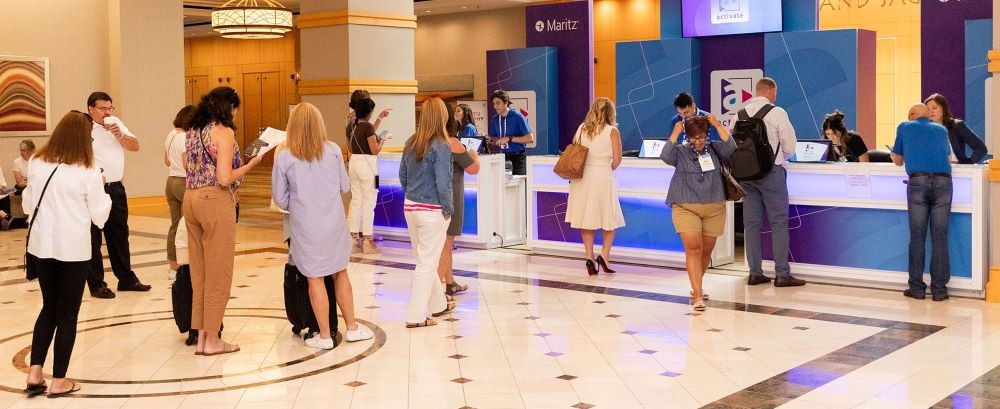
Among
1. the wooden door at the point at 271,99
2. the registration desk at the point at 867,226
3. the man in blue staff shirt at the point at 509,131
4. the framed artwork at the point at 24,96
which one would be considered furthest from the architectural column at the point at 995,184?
the wooden door at the point at 271,99

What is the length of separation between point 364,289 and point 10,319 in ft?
7.90

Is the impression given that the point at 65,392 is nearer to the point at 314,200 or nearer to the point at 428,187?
the point at 314,200

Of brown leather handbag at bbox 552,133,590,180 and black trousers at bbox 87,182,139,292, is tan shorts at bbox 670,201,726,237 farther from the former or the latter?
black trousers at bbox 87,182,139,292

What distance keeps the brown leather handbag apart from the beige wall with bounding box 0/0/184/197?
8029mm

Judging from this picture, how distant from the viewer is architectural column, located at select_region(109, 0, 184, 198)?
14.2 meters

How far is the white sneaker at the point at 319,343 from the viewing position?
5.92 metres

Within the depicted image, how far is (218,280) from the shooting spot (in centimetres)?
577

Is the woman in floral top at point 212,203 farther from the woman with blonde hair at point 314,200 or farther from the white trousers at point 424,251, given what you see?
the white trousers at point 424,251

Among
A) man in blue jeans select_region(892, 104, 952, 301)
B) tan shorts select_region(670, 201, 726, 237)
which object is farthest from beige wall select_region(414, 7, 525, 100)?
tan shorts select_region(670, 201, 726, 237)

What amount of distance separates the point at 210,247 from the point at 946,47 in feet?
32.4

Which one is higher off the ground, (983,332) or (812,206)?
(812,206)

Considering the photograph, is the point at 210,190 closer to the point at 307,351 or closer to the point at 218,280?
the point at 218,280

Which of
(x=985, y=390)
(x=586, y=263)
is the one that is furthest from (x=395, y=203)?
(x=985, y=390)

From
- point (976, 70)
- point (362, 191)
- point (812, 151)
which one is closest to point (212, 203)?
point (362, 191)
